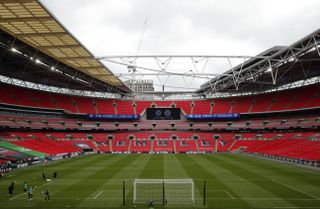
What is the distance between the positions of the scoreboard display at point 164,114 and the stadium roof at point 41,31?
37292mm

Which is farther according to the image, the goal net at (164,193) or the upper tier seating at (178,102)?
the upper tier seating at (178,102)

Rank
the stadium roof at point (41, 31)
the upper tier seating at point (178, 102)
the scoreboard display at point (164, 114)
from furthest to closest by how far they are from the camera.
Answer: the scoreboard display at point (164, 114), the upper tier seating at point (178, 102), the stadium roof at point (41, 31)

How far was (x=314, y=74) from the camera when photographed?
59.1 meters

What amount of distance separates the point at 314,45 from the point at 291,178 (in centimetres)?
1562

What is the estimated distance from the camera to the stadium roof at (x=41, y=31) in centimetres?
2694

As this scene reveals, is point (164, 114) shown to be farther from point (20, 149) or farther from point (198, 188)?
point (198, 188)

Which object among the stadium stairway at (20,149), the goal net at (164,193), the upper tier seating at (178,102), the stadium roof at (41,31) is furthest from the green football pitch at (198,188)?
the upper tier seating at (178,102)

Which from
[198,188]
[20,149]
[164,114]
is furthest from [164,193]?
[164,114]

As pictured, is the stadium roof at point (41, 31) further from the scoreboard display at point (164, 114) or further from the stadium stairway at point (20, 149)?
the scoreboard display at point (164, 114)

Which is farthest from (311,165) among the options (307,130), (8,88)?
(8,88)

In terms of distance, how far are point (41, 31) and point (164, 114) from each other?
5338cm

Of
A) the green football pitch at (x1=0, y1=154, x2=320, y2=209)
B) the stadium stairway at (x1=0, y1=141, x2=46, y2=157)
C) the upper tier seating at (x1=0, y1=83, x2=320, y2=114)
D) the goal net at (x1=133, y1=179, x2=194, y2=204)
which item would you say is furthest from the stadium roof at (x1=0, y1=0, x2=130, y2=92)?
the upper tier seating at (x1=0, y1=83, x2=320, y2=114)

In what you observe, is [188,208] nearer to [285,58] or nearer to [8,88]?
[285,58]

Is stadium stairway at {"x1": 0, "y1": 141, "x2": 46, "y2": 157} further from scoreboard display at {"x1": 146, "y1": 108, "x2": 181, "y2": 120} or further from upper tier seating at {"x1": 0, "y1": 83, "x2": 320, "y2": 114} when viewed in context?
scoreboard display at {"x1": 146, "y1": 108, "x2": 181, "y2": 120}
